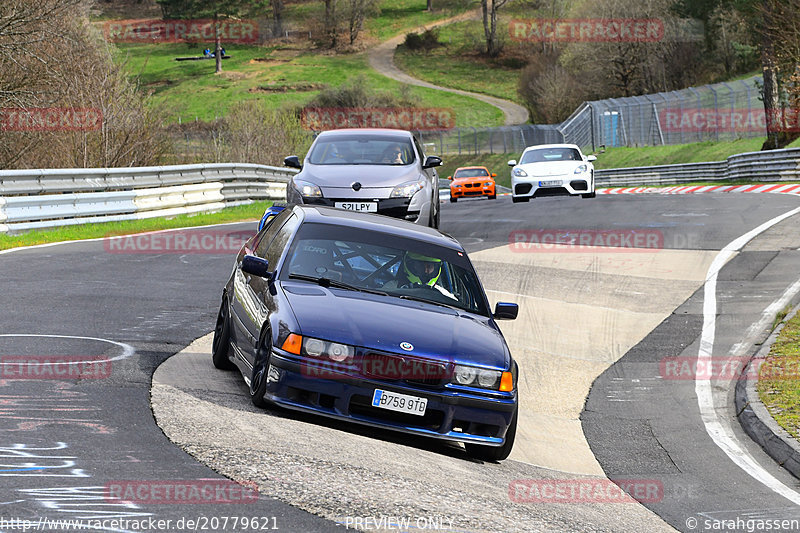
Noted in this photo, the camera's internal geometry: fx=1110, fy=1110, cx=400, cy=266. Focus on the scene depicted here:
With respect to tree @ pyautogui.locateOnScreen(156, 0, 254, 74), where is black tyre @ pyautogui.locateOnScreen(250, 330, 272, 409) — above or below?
below

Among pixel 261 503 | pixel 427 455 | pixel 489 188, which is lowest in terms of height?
pixel 489 188

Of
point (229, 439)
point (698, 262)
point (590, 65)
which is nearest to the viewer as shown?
point (229, 439)

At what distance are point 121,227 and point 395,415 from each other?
15.5 metres

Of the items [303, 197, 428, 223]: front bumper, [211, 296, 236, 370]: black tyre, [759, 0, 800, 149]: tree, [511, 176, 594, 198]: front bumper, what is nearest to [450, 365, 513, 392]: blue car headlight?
[211, 296, 236, 370]: black tyre

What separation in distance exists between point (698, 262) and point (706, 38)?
2627 inches

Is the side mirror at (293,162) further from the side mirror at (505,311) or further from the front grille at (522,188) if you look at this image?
the front grille at (522,188)

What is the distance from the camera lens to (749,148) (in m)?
47.4

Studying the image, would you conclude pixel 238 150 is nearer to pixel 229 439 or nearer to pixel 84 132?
pixel 84 132

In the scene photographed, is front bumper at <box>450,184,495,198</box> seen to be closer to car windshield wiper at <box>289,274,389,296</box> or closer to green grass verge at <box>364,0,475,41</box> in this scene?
car windshield wiper at <box>289,274,389,296</box>

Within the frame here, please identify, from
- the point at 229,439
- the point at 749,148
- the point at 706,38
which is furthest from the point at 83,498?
the point at 706,38
